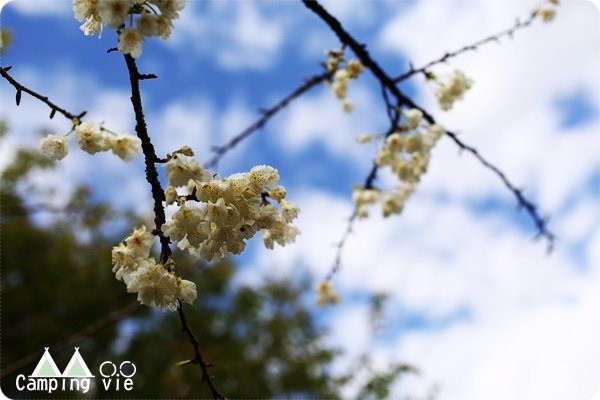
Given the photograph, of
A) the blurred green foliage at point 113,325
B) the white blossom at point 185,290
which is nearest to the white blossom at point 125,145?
the white blossom at point 185,290

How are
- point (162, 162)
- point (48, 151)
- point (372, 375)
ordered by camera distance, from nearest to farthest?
point (162, 162) < point (48, 151) < point (372, 375)

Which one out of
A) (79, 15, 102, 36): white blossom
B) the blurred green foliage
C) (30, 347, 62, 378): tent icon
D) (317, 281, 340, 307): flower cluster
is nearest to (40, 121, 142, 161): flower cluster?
(79, 15, 102, 36): white blossom

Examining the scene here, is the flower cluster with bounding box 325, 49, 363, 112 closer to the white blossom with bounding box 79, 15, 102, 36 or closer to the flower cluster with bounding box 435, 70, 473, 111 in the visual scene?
the flower cluster with bounding box 435, 70, 473, 111

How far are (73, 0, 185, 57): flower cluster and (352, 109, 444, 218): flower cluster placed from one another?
56.8 inches

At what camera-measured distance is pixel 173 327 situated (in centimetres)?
1209

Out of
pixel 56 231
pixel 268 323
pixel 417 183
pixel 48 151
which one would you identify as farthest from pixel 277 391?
pixel 48 151

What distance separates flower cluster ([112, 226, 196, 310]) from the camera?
123 cm

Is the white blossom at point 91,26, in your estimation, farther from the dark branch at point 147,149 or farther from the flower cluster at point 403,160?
the flower cluster at point 403,160

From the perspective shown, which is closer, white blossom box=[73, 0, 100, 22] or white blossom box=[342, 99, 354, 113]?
white blossom box=[73, 0, 100, 22]

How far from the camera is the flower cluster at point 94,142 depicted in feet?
4.72

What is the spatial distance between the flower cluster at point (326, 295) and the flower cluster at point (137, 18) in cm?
258

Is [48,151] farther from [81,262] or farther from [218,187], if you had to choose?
[81,262]

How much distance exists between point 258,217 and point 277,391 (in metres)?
10.3

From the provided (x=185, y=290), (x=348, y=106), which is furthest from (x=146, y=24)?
(x=348, y=106)
